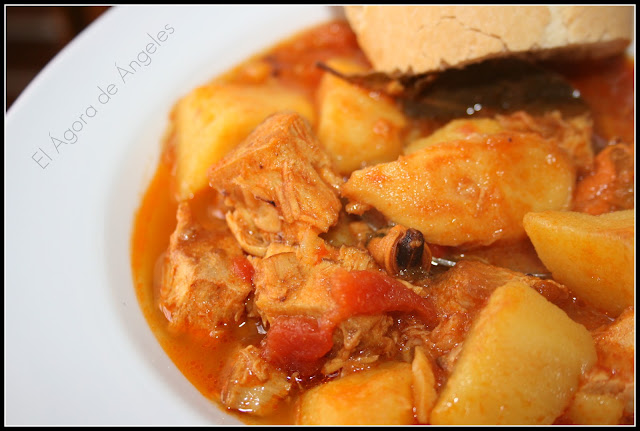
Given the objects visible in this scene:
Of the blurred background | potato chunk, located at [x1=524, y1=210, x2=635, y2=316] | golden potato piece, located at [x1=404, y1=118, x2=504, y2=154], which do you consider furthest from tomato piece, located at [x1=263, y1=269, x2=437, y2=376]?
the blurred background

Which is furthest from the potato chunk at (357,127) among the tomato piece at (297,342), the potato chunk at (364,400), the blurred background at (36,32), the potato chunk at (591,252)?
the blurred background at (36,32)

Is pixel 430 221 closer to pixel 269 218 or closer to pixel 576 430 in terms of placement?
pixel 269 218

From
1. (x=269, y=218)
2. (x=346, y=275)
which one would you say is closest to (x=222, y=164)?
(x=269, y=218)

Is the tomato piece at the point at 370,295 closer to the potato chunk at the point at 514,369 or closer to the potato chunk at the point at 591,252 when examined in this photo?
the potato chunk at the point at 514,369

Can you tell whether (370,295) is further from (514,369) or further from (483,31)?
(483,31)

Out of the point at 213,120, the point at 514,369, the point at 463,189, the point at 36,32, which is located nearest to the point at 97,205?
the point at 213,120

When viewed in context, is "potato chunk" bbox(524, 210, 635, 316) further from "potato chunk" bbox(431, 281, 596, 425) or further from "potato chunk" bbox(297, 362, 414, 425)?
"potato chunk" bbox(297, 362, 414, 425)
